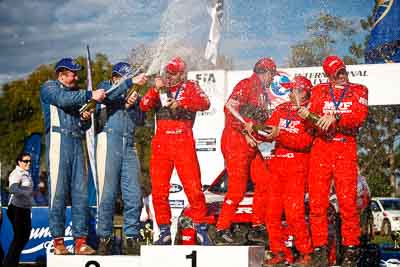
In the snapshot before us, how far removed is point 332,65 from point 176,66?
129 centimetres

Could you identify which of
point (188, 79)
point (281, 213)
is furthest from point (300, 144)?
point (188, 79)

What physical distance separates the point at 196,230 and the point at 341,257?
1155mm

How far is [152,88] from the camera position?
7703 millimetres

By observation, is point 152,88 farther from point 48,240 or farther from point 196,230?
point 48,240

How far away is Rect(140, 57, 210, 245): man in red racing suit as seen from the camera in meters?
7.51

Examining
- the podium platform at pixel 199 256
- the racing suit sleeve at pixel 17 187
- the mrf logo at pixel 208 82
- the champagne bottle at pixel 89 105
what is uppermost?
the mrf logo at pixel 208 82

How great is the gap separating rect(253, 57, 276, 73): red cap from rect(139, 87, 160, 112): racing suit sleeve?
0.86 metres

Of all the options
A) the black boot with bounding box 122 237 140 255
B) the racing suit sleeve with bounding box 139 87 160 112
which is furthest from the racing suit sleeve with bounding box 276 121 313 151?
the black boot with bounding box 122 237 140 255

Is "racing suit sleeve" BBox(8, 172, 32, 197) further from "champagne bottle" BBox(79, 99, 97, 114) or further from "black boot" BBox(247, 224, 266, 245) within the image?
"black boot" BBox(247, 224, 266, 245)

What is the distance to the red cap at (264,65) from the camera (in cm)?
727

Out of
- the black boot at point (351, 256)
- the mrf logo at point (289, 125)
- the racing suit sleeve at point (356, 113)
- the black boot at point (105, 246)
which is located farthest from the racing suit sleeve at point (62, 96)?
the black boot at point (351, 256)

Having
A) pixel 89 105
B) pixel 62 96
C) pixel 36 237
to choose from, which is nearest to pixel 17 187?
pixel 62 96

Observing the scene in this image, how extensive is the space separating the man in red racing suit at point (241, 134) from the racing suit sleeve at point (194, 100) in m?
0.19

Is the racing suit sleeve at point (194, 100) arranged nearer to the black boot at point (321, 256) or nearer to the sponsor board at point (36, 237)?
the black boot at point (321, 256)
